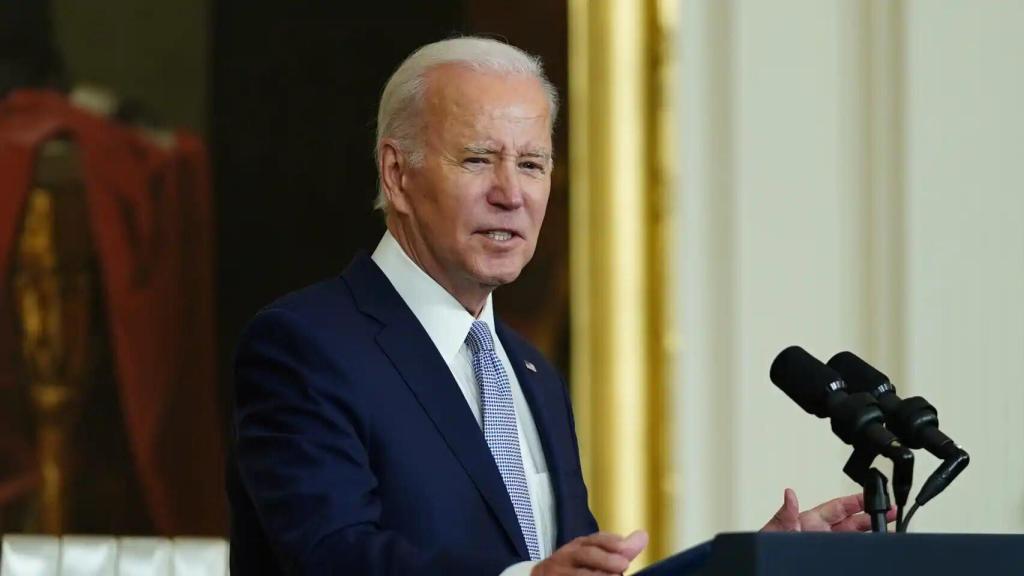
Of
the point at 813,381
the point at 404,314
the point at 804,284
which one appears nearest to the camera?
the point at 813,381

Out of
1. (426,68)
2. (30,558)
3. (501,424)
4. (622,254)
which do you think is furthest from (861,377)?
(30,558)

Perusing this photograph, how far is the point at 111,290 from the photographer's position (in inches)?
158

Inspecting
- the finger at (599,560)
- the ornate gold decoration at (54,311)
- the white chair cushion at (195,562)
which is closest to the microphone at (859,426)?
the finger at (599,560)

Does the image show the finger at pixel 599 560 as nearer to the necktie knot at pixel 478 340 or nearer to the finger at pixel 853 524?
the finger at pixel 853 524

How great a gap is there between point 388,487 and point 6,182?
195 centimetres

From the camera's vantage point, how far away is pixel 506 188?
2.73m

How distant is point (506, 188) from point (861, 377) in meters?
0.78

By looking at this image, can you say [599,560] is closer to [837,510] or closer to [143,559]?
[837,510]

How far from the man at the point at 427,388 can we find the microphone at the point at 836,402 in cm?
43

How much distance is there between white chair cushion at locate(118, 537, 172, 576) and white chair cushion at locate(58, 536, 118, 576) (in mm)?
20

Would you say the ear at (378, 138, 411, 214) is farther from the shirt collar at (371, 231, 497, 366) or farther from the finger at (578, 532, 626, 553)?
the finger at (578, 532, 626, 553)

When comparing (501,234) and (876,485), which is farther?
(501,234)

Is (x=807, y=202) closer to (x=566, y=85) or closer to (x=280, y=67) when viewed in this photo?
(x=566, y=85)

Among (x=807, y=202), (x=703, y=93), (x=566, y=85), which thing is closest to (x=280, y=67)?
(x=566, y=85)
